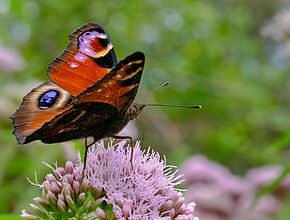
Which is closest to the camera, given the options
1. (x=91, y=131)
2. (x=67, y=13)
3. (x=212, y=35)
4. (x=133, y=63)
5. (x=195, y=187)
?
(x=133, y=63)

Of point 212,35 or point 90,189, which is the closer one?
point 90,189

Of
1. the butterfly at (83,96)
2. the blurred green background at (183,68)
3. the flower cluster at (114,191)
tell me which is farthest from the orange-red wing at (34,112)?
the blurred green background at (183,68)

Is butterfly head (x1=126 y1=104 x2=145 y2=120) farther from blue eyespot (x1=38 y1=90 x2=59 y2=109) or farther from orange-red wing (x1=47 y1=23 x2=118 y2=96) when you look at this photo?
blue eyespot (x1=38 y1=90 x2=59 y2=109)

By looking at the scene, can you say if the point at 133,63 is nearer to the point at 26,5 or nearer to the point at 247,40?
the point at 26,5

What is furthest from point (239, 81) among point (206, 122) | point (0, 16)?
point (0, 16)

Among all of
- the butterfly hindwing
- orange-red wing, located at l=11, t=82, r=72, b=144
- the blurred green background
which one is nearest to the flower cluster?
A: the butterfly hindwing

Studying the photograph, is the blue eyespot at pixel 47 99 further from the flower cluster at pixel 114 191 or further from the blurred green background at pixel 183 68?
the blurred green background at pixel 183 68
